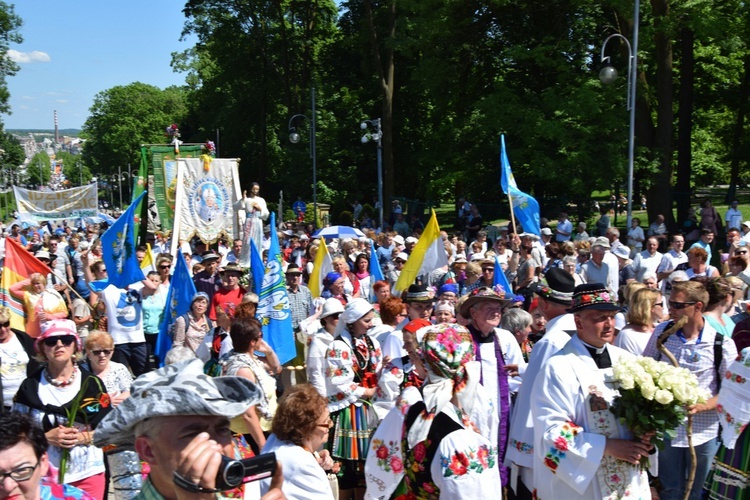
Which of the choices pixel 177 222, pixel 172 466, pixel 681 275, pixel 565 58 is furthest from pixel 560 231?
pixel 172 466

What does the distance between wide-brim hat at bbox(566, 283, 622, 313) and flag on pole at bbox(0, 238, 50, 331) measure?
7356 millimetres

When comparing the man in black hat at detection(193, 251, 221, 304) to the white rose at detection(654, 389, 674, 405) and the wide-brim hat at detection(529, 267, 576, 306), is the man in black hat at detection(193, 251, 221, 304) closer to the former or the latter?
the wide-brim hat at detection(529, 267, 576, 306)

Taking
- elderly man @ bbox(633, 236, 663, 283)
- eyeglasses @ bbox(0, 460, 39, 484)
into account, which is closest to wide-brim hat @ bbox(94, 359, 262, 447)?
eyeglasses @ bbox(0, 460, 39, 484)

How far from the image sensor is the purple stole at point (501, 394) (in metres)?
5.26

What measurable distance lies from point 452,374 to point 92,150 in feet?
319

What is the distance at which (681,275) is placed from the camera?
881 cm

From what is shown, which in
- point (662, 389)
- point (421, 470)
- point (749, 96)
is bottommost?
point (421, 470)

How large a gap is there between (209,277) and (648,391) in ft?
27.8

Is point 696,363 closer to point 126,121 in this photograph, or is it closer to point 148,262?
point 148,262

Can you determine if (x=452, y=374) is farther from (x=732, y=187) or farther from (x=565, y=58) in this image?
(x=732, y=187)

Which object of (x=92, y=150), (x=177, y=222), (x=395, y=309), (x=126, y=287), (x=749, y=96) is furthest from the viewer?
(x=92, y=150)

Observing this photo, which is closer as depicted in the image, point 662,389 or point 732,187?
point 662,389

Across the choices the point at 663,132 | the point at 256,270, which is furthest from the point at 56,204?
the point at 663,132

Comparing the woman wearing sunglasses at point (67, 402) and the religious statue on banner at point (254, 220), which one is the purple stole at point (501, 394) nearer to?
the woman wearing sunglasses at point (67, 402)
